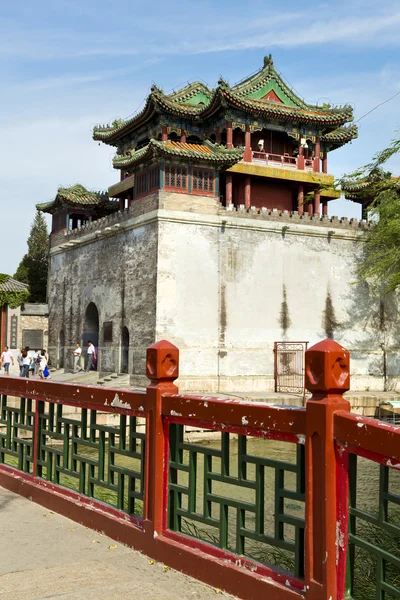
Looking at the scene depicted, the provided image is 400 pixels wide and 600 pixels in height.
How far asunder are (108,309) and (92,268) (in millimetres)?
2192

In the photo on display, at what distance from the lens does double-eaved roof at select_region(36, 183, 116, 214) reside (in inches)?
1063

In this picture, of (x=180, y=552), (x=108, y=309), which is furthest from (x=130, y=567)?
(x=108, y=309)

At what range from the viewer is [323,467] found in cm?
304

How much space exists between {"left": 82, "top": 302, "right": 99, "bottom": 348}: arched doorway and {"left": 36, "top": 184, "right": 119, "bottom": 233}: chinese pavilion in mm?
3883

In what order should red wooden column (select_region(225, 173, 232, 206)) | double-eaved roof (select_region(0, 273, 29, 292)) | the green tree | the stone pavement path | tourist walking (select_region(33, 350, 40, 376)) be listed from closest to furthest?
the stone pavement path
red wooden column (select_region(225, 173, 232, 206))
tourist walking (select_region(33, 350, 40, 376))
double-eaved roof (select_region(0, 273, 29, 292))
the green tree

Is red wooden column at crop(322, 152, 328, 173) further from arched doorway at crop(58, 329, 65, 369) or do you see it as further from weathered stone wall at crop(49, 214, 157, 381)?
arched doorway at crop(58, 329, 65, 369)

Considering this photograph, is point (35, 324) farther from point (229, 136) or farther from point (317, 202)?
point (317, 202)

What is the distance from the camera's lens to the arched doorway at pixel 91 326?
83.9ft

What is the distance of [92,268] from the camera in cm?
2492

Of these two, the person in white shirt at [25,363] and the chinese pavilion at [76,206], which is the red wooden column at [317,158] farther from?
the person in white shirt at [25,363]

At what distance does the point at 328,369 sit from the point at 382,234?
19.9 metres

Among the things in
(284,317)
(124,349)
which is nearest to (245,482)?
(284,317)

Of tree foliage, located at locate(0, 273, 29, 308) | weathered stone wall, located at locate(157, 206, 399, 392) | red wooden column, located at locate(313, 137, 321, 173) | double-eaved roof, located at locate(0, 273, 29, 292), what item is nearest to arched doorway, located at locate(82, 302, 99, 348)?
tree foliage, located at locate(0, 273, 29, 308)

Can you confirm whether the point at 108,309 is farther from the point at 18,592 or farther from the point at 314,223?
the point at 18,592
